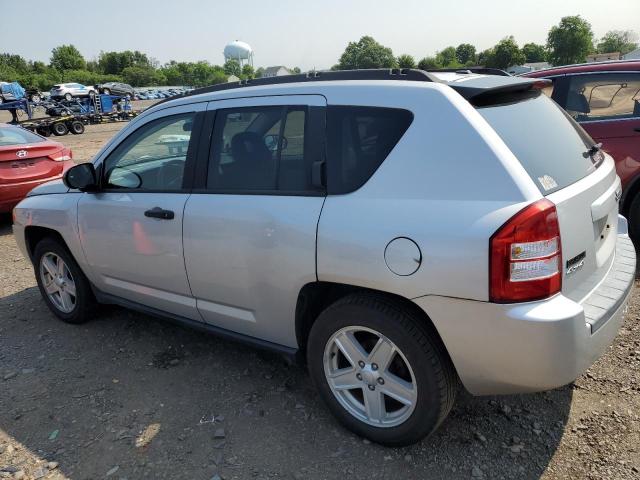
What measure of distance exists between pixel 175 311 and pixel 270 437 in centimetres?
115

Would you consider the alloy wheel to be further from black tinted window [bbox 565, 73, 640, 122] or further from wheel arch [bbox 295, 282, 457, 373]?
black tinted window [bbox 565, 73, 640, 122]

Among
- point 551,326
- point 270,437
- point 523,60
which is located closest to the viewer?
point 551,326

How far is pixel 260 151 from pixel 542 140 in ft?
4.92

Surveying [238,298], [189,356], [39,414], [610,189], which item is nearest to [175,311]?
[189,356]

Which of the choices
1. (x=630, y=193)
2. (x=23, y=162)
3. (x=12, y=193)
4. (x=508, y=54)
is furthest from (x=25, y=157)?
(x=508, y=54)

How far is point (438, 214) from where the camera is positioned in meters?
2.12

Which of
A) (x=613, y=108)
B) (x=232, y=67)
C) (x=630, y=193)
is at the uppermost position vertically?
(x=232, y=67)

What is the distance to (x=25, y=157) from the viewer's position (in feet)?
24.3

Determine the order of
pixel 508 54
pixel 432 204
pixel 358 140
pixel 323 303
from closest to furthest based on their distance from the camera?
pixel 432 204, pixel 358 140, pixel 323 303, pixel 508 54

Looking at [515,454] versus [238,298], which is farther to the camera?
[238,298]

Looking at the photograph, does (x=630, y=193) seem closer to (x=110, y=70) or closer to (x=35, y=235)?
(x=35, y=235)

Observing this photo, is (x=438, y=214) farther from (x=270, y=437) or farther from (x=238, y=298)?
(x=270, y=437)

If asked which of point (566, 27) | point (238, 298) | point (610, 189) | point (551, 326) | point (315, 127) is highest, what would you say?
point (566, 27)

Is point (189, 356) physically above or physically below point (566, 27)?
below
